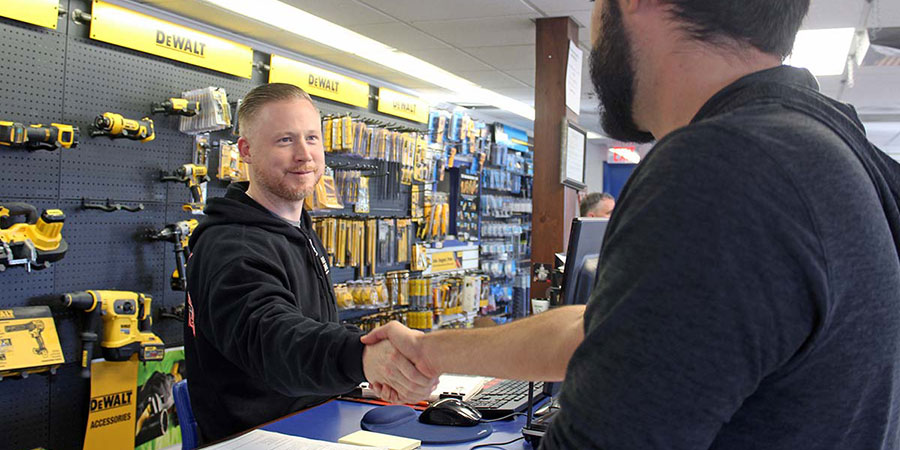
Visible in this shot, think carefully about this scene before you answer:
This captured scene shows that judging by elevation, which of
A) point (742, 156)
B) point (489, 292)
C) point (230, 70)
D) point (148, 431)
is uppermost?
point (230, 70)

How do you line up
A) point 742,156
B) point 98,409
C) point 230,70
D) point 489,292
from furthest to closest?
point 489,292, point 230,70, point 98,409, point 742,156

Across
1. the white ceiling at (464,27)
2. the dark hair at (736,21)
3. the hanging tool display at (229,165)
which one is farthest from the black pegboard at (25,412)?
the dark hair at (736,21)

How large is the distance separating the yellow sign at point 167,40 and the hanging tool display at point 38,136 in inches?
24.0

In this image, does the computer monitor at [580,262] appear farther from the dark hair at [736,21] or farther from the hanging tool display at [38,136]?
the hanging tool display at [38,136]

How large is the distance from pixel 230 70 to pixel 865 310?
454 cm

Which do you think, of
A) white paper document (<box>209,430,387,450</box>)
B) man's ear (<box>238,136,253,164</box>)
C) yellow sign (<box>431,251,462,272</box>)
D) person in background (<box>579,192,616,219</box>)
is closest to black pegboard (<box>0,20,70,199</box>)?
man's ear (<box>238,136,253,164</box>)

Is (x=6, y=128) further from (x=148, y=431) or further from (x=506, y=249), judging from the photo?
(x=506, y=249)

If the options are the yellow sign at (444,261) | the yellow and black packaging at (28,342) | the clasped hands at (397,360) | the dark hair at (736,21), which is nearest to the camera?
the dark hair at (736,21)

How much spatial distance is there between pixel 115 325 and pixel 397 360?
2835 mm

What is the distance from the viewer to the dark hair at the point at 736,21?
2.70 feet

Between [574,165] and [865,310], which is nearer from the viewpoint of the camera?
[865,310]

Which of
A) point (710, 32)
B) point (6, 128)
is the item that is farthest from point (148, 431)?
point (710, 32)

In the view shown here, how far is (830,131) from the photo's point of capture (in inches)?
27.7


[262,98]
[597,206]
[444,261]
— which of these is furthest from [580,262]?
[444,261]
